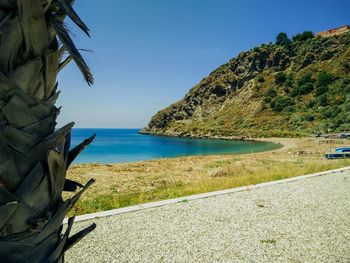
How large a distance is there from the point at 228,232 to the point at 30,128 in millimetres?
5443

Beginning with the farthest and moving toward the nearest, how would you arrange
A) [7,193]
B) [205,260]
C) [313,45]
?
[313,45] → [205,260] → [7,193]

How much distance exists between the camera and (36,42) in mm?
1280

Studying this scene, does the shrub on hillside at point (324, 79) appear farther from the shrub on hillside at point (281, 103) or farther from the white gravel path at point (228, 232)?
the white gravel path at point (228, 232)

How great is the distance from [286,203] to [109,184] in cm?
938

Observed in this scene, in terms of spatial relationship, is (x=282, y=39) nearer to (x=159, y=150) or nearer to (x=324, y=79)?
(x=324, y=79)

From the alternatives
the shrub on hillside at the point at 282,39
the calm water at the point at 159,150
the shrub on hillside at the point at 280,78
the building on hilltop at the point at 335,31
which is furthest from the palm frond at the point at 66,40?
the shrub on hillside at the point at 282,39

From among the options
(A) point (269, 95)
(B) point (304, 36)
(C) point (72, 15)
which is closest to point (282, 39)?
(B) point (304, 36)

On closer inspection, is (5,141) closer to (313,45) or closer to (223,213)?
(223,213)

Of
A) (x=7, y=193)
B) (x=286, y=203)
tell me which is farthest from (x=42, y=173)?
(x=286, y=203)

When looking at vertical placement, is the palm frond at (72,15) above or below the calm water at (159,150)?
above

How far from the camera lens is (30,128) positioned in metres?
1.29

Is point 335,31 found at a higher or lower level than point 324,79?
higher

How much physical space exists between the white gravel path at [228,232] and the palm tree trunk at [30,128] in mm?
3904

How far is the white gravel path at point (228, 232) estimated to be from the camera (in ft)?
16.8
